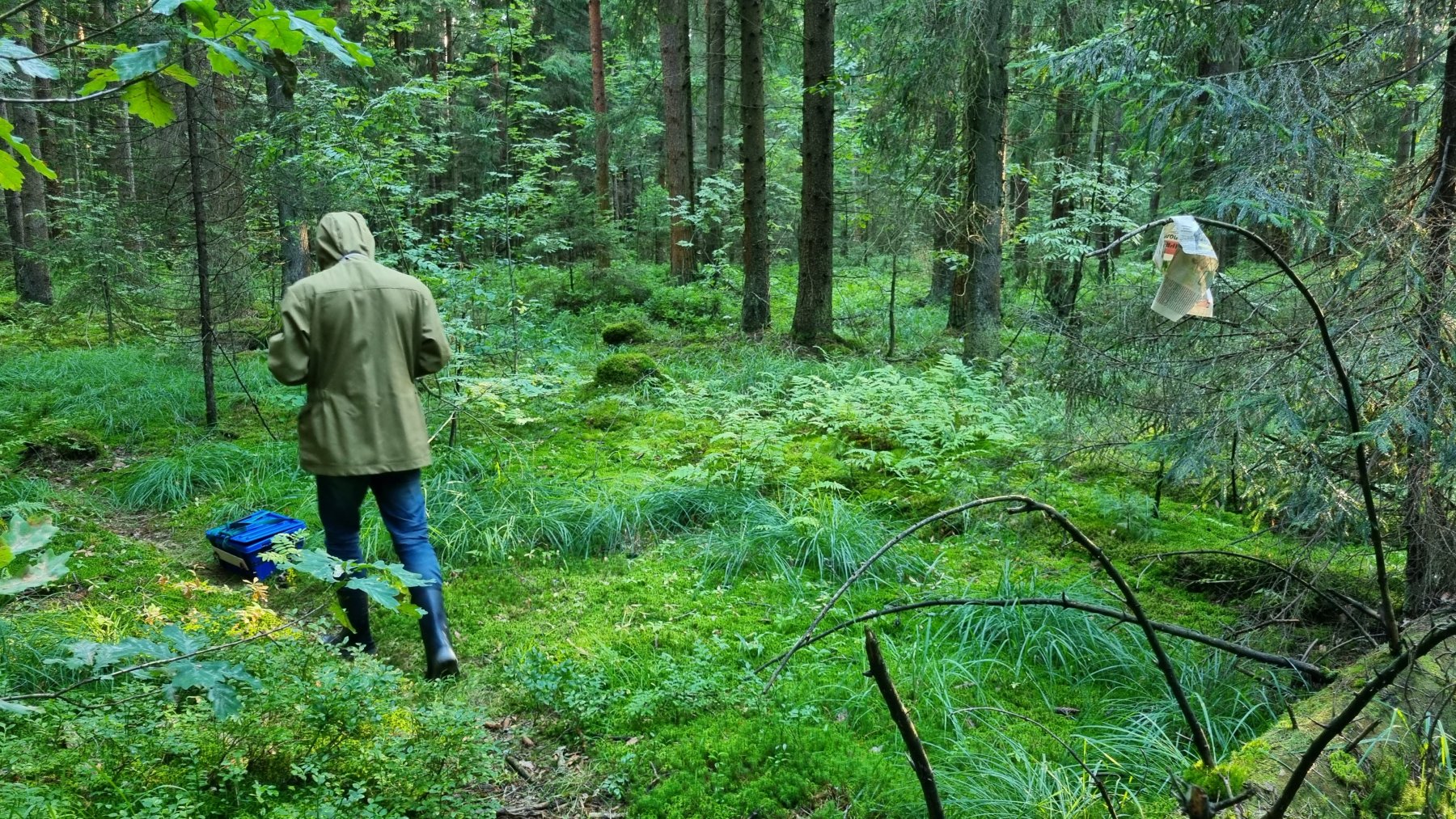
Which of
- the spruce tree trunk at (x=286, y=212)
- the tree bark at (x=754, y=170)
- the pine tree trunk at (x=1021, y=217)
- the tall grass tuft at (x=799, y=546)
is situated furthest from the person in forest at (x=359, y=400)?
the pine tree trunk at (x=1021, y=217)

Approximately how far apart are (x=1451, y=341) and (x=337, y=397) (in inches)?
178

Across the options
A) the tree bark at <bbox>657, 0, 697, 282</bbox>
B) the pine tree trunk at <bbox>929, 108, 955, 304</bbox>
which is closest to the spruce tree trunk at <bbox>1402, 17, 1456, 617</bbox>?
the pine tree trunk at <bbox>929, 108, 955, 304</bbox>

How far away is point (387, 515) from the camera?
389 cm

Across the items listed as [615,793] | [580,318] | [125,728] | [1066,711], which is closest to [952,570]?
[1066,711]

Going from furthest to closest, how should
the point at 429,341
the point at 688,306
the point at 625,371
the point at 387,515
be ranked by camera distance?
1. the point at 688,306
2. the point at 625,371
3. the point at 429,341
4. the point at 387,515

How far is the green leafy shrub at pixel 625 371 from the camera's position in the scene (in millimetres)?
8828

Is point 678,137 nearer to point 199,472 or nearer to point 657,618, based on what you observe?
point 199,472

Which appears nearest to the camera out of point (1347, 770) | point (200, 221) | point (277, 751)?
point (1347, 770)

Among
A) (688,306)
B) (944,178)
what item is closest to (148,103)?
(944,178)

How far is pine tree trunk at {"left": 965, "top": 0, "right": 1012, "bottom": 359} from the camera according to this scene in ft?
29.1

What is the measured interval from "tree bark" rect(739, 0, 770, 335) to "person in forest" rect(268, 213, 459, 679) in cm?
754

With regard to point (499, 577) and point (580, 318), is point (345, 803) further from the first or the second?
point (580, 318)

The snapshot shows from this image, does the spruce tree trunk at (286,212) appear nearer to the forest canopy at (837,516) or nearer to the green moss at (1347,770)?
the forest canopy at (837,516)

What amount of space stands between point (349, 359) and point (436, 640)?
138cm
